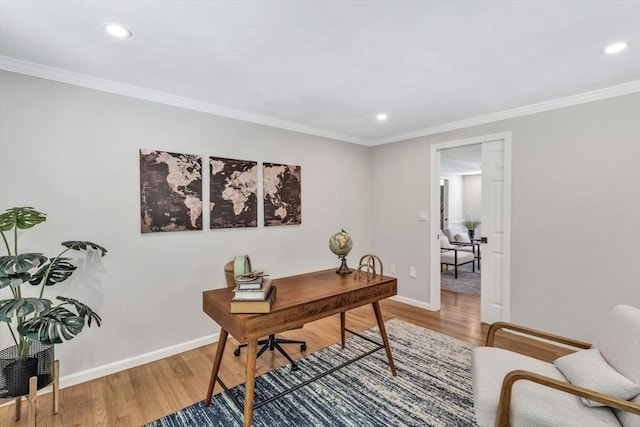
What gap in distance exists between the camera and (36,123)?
6.96ft

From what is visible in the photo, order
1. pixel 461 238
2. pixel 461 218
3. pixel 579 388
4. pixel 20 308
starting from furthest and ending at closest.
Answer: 1. pixel 461 218
2. pixel 461 238
3. pixel 20 308
4. pixel 579 388

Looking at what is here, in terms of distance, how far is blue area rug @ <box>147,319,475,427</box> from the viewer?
1.90 metres

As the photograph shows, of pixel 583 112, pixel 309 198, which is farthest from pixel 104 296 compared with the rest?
pixel 583 112

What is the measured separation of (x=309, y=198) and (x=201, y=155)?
142cm

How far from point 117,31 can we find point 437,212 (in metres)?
3.68

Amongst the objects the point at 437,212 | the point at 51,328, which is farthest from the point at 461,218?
the point at 51,328

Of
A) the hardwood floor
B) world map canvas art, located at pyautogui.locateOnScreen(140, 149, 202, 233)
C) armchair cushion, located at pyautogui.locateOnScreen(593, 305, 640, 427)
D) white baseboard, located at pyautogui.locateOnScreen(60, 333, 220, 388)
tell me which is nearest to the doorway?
the hardwood floor

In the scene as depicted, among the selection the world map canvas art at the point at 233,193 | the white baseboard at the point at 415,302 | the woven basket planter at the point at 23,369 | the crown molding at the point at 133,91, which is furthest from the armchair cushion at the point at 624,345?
the crown molding at the point at 133,91

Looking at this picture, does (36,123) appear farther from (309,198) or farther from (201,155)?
(309,198)

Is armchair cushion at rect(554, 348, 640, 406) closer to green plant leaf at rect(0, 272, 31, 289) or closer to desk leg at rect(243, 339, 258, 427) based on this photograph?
desk leg at rect(243, 339, 258, 427)

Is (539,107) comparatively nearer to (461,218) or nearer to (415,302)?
(415,302)

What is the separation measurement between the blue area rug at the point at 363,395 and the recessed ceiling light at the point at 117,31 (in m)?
2.39

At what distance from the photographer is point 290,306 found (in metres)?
1.73

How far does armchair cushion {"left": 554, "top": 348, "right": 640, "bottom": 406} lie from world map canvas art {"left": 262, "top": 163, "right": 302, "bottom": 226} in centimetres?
268
